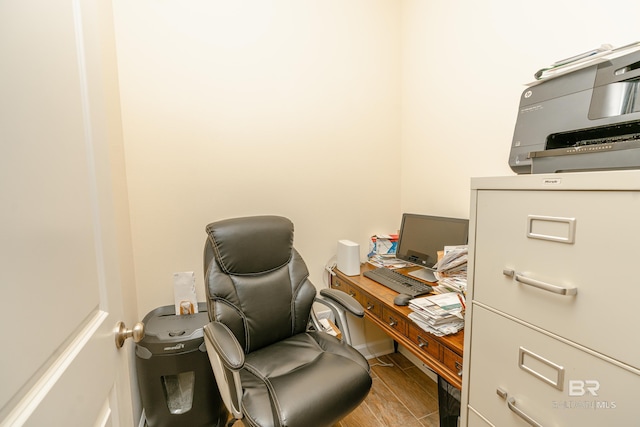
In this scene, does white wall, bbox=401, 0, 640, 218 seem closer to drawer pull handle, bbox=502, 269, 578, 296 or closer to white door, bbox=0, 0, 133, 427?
drawer pull handle, bbox=502, 269, 578, 296

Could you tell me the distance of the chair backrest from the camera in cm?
148

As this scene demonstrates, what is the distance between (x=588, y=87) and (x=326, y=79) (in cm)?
148

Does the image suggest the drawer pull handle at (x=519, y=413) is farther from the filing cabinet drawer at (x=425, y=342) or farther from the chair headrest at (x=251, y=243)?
the chair headrest at (x=251, y=243)

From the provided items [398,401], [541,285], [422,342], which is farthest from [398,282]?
[541,285]

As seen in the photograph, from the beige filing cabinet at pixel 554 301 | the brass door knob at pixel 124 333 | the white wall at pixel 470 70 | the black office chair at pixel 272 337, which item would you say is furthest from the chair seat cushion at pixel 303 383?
the white wall at pixel 470 70

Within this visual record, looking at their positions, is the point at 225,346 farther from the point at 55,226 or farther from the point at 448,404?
the point at 448,404

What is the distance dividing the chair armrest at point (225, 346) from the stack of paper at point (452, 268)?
1002mm

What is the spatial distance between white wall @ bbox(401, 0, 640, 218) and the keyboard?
52 cm

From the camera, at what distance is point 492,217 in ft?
3.02

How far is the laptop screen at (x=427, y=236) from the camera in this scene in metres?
1.76

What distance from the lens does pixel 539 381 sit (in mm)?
817

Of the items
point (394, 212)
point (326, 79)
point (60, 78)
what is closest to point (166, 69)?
point (326, 79)

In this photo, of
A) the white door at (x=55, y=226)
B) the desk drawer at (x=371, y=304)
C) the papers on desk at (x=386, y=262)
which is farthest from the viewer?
the papers on desk at (x=386, y=262)

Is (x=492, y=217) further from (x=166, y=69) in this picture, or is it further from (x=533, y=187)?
(x=166, y=69)
